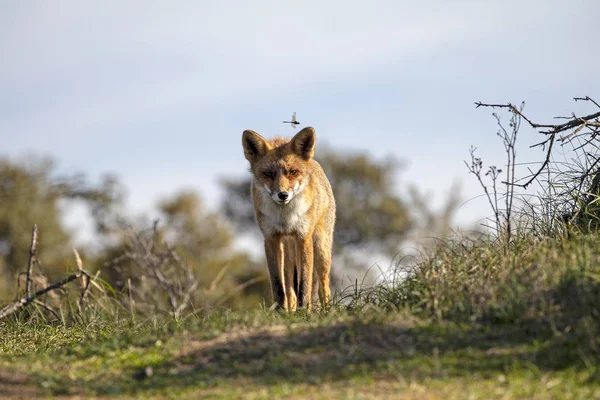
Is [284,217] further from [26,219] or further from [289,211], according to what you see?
[26,219]

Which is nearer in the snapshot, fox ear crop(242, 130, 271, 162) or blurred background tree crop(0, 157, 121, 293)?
fox ear crop(242, 130, 271, 162)

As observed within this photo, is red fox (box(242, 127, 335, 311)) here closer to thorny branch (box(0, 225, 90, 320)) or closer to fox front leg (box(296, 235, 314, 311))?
fox front leg (box(296, 235, 314, 311))

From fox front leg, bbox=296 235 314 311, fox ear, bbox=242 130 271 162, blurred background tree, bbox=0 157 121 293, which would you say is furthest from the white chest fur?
blurred background tree, bbox=0 157 121 293

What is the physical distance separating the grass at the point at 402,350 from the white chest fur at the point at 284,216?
181cm

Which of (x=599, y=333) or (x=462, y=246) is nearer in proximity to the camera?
(x=599, y=333)

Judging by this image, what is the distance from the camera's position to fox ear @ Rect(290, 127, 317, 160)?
27.3 feet

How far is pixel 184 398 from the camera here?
4.57 meters

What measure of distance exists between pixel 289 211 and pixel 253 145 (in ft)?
3.20

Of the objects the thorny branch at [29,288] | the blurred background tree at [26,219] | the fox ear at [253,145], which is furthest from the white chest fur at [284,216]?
the blurred background tree at [26,219]

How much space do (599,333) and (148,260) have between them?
722 centimetres

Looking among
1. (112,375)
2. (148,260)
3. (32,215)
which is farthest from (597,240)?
(32,215)

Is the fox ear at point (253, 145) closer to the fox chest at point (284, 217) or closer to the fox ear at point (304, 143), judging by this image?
the fox ear at point (304, 143)

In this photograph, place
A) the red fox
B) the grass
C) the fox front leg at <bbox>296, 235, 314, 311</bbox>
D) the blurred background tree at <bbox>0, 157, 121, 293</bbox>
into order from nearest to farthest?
the grass → the red fox → the fox front leg at <bbox>296, 235, 314, 311</bbox> → the blurred background tree at <bbox>0, 157, 121, 293</bbox>

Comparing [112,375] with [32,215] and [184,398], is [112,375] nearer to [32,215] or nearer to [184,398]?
[184,398]
